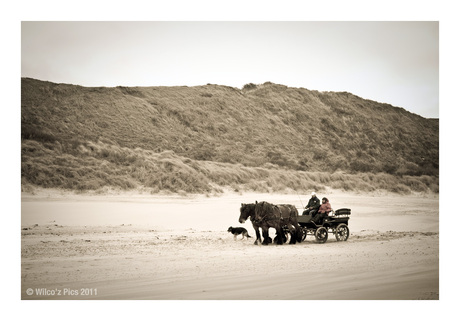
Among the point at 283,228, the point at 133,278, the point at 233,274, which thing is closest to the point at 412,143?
the point at 283,228

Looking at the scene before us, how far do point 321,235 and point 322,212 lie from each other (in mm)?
807

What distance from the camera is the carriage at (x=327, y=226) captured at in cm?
1606

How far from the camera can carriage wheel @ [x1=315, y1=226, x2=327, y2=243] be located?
16.1m

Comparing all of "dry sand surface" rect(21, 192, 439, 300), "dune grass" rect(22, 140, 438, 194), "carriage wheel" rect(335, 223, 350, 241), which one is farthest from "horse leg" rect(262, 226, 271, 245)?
"dune grass" rect(22, 140, 438, 194)

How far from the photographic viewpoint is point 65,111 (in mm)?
36344

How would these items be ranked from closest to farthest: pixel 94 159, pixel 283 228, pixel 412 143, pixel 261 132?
pixel 283 228 → pixel 412 143 → pixel 94 159 → pixel 261 132

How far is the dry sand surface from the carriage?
1.19 feet

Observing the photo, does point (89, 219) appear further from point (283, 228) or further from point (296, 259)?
point (296, 259)

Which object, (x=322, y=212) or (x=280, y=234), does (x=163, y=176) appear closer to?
(x=280, y=234)

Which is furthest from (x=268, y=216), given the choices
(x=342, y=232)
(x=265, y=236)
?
(x=342, y=232)

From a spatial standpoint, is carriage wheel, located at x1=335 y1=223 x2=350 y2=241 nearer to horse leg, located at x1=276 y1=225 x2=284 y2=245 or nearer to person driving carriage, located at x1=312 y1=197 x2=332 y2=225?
person driving carriage, located at x1=312 y1=197 x2=332 y2=225

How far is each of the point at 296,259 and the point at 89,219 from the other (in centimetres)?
890

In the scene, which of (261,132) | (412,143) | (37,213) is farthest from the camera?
(261,132)

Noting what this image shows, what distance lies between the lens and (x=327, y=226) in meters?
16.3
